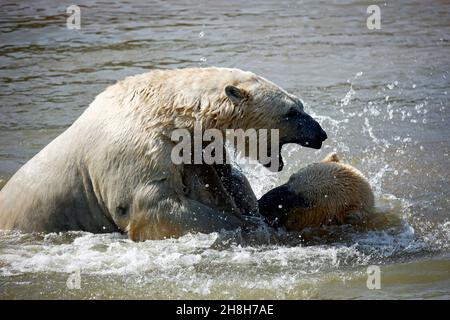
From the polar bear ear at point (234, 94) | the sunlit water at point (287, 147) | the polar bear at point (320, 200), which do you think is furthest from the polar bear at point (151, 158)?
the polar bear at point (320, 200)

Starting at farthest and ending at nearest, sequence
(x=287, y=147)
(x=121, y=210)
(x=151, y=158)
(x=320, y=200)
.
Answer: (x=287, y=147) → (x=320, y=200) → (x=121, y=210) → (x=151, y=158)

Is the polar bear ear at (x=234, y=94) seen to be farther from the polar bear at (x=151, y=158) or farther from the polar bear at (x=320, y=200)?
the polar bear at (x=320, y=200)

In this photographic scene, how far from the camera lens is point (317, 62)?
40.6 feet

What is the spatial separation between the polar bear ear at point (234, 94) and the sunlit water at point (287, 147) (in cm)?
97

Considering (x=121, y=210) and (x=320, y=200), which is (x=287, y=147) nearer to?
(x=320, y=200)

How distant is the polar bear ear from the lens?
612cm

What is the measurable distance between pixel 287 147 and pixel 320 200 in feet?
9.05

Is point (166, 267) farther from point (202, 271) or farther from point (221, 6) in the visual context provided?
point (221, 6)

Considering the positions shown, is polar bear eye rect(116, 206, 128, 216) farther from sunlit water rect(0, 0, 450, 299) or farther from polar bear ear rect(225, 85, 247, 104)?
polar bear ear rect(225, 85, 247, 104)

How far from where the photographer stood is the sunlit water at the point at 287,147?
6031mm

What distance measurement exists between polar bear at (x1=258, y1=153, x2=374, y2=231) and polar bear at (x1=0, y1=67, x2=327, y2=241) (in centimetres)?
35

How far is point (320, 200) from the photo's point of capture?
6.67 metres

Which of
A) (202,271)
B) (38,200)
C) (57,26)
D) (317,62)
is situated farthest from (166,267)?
(57,26)

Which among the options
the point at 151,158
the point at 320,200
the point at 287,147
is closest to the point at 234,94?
the point at 151,158
